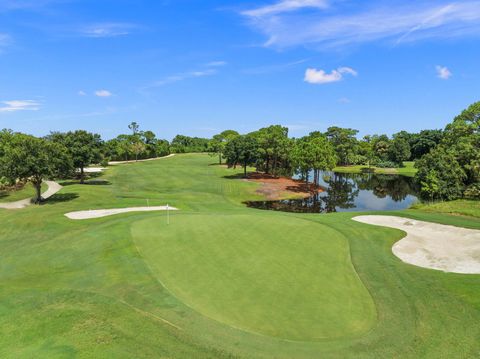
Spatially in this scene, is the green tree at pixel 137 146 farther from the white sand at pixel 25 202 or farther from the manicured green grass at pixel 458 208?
the manicured green grass at pixel 458 208

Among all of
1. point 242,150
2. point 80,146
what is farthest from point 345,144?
point 80,146

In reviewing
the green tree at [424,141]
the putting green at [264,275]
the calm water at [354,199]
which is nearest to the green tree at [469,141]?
the calm water at [354,199]

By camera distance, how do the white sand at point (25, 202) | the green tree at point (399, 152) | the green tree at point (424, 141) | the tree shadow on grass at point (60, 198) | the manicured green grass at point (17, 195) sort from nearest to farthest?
the white sand at point (25, 202) → the tree shadow on grass at point (60, 198) → the manicured green grass at point (17, 195) → the green tree at point (399, 152) → the green tree at point (424, 141)

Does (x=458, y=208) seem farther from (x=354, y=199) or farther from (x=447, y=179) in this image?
(x=354, y=199)

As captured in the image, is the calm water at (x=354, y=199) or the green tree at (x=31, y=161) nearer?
the green tree at (x=31, y=161)

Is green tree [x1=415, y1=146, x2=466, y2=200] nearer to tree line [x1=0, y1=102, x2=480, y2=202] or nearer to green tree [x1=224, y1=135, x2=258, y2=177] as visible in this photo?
tree line [x1=0, y1=102, x2=480, y2=202]

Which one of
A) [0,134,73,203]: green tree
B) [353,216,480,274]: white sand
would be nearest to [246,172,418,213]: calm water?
[353,216,480,274]: white sand

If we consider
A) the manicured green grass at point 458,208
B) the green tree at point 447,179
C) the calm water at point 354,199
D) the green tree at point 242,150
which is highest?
the green tree at point 242,150
